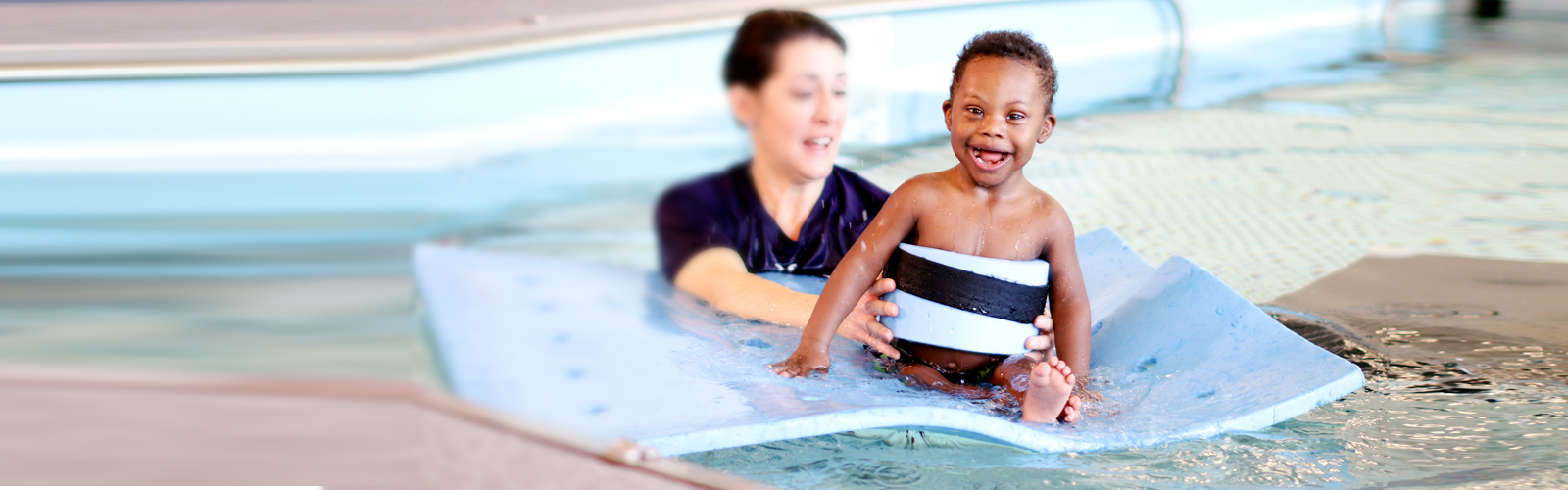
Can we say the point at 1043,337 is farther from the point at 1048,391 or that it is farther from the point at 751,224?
the point at 751,224

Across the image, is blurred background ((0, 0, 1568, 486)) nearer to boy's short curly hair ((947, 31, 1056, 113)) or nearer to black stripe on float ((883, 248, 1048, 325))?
black stripe on float ((883, 248, 1048, 325))

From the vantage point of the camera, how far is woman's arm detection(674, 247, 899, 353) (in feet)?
7.57

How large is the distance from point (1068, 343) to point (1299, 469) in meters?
0.45

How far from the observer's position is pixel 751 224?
267 centimetres

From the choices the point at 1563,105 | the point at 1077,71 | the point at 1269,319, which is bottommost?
the point at 1269,319

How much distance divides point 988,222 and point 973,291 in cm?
13

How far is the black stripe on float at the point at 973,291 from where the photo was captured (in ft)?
6.70

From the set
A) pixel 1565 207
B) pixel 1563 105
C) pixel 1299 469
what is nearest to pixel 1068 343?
pixel 1299 469

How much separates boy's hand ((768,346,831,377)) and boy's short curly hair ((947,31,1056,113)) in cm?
58

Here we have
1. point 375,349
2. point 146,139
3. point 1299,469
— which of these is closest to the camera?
point 375,349

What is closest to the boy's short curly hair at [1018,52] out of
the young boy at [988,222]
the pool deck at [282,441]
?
the young boy at [988,222]

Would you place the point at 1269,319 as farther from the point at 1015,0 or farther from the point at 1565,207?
the point at 1015,0

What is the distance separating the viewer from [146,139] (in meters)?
2.92

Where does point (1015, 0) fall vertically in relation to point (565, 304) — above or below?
above
